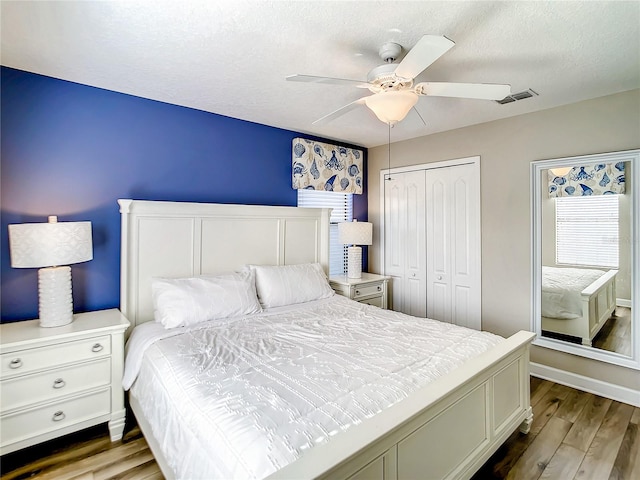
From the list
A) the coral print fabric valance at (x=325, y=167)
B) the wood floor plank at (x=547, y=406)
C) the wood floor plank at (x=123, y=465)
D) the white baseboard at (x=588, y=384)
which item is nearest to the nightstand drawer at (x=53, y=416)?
the wood floor plank at (x=123, y=465)

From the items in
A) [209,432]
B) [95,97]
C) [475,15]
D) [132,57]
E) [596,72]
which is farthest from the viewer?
[95,97]

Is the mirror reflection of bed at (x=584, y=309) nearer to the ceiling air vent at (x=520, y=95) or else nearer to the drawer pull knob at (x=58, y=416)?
the ceiling air vent at (x=520, y=95)

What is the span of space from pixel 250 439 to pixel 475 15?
215cm

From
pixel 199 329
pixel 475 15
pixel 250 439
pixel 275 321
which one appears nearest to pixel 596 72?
pixel 475 15

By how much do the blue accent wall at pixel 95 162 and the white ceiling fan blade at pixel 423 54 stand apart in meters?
2.04

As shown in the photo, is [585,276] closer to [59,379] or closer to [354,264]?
[354,264]

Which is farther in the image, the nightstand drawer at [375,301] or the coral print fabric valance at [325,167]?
the nightstand drawer at [375,301]

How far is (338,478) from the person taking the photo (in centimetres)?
109

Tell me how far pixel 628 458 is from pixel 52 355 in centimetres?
351

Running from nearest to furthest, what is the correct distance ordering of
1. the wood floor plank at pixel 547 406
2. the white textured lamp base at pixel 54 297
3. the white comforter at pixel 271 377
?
1. the white comforter at pixel 271 377
2. the white textured lamp base at pixel 54 297
3. the wood floor plank at pixel 547 406

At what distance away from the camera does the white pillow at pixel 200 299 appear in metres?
2.39

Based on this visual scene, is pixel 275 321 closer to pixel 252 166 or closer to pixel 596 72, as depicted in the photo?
pixel 252 166

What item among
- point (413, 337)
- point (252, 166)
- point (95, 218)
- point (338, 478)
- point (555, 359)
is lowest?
point (555, 359)

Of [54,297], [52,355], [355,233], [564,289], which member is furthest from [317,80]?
[564,289]
